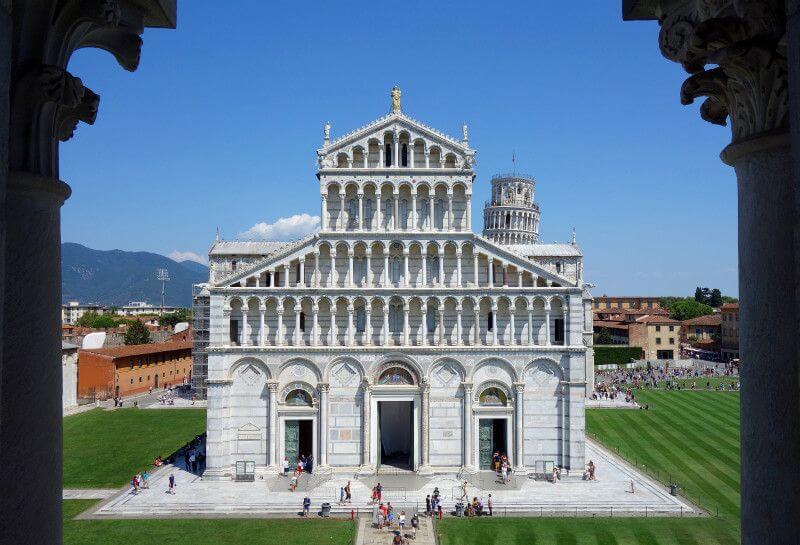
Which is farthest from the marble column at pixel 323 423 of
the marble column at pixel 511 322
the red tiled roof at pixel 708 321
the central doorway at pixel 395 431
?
the red tiled roof at pixel 708 321

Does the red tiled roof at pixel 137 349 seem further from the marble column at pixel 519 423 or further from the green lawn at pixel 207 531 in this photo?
the marble column at pixel 519 423

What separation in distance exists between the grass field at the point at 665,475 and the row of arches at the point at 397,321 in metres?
10.4

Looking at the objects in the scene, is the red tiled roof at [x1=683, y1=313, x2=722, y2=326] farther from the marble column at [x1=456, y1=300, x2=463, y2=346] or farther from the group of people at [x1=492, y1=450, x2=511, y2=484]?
the marble column at [x1=456, y1=300, x2=463, y2=346]

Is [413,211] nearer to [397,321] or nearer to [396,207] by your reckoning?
[396,207]

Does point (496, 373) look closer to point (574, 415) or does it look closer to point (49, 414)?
point (574, 415)

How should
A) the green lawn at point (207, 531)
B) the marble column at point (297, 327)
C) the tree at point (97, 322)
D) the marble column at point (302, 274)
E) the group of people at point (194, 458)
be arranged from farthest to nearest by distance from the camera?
the tree at point (97, 322) < the marble column at point (302, 274) < the marble column at point (297, 327) < the group of people at point (194, 458) < the green lawn at point (207, 531)

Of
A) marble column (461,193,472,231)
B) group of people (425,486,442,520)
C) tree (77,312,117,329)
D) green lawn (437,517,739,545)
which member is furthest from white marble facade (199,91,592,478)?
tree (77,312,117,329)

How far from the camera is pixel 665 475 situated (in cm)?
3528

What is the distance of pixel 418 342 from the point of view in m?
37.0

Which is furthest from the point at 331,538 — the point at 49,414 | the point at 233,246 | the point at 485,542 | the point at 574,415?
the point at 233,246

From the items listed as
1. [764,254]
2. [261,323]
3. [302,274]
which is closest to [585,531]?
[302,274]

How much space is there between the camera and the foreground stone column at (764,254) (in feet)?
15.1

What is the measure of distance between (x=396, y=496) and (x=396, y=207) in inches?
633

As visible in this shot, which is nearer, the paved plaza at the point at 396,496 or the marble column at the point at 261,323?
the paved plaza at the point at 396,496
